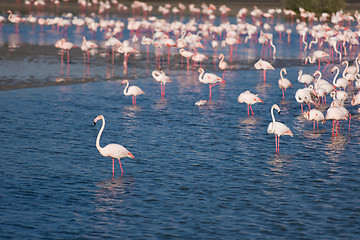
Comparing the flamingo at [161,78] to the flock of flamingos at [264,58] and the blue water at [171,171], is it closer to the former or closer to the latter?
the flock of flamingos at [264,58]

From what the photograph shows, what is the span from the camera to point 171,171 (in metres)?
13.0

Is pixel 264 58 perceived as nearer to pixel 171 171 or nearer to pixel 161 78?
pixel 161 78

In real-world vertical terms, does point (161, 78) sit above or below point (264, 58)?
below

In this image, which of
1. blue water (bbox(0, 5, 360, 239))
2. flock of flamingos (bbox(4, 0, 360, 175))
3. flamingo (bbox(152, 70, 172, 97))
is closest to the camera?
blue water (bbox(0, 5, 360, 239))

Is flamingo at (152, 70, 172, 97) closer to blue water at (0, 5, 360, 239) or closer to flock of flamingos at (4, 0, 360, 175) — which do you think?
flock of flamingos at (4, 0, 360, 175)

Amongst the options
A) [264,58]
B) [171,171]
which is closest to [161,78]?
[171,171]

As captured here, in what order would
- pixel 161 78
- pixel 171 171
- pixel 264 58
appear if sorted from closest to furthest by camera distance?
1. pixel 171 171
2. pixel 161 78
3. pixel 264 58

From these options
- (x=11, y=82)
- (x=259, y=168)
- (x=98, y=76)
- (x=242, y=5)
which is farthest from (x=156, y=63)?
(x=242, y=5)

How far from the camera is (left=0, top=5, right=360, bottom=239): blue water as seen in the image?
1021cm

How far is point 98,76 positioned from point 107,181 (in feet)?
44.5

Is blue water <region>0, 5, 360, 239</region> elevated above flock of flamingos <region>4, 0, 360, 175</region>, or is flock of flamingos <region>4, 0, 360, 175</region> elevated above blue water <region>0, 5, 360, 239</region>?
flock of flamingos <region>4, 0, 360, 175</region>

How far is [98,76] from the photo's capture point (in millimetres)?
25406

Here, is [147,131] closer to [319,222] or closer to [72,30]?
[319,222]

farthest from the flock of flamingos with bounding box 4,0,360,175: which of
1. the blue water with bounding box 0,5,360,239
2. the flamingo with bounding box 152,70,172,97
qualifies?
the blue water with bounding box 0,5,360,239
